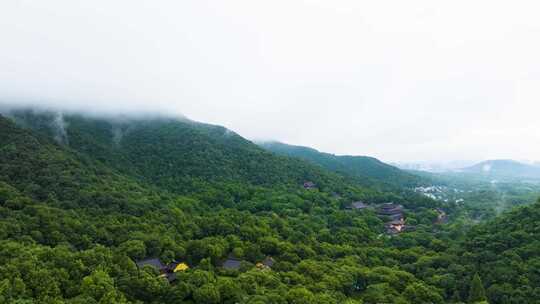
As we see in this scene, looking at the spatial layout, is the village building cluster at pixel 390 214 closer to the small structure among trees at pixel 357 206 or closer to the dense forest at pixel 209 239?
the small structure among trees at pixel 357 206

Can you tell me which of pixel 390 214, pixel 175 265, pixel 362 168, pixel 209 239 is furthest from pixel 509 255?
pixel 362 168

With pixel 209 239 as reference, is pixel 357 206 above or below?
above

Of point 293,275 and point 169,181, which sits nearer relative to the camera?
point 293,275

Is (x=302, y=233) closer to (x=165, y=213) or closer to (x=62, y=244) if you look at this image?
(x=165, y=213)

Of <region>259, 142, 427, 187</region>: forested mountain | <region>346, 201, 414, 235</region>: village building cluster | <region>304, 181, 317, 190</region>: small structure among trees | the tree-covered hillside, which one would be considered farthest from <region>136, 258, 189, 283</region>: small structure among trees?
<region>259, 142, 427, 187</region>: forested mountain

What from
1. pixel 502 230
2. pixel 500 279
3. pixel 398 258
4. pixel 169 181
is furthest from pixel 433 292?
pixel 169 181

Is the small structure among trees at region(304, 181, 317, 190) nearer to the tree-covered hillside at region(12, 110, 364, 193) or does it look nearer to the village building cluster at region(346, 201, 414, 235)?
the tree-covered hillside at region(12, 110, 364, 193)

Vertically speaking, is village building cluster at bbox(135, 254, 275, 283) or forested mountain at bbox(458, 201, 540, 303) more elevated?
forested mountain at bbox(458, 201, 540, 303)

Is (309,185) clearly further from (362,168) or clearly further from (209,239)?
(362,168)

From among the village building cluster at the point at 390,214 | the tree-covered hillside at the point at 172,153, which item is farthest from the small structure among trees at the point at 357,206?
the tree-covered hillside at the point at 172,153
